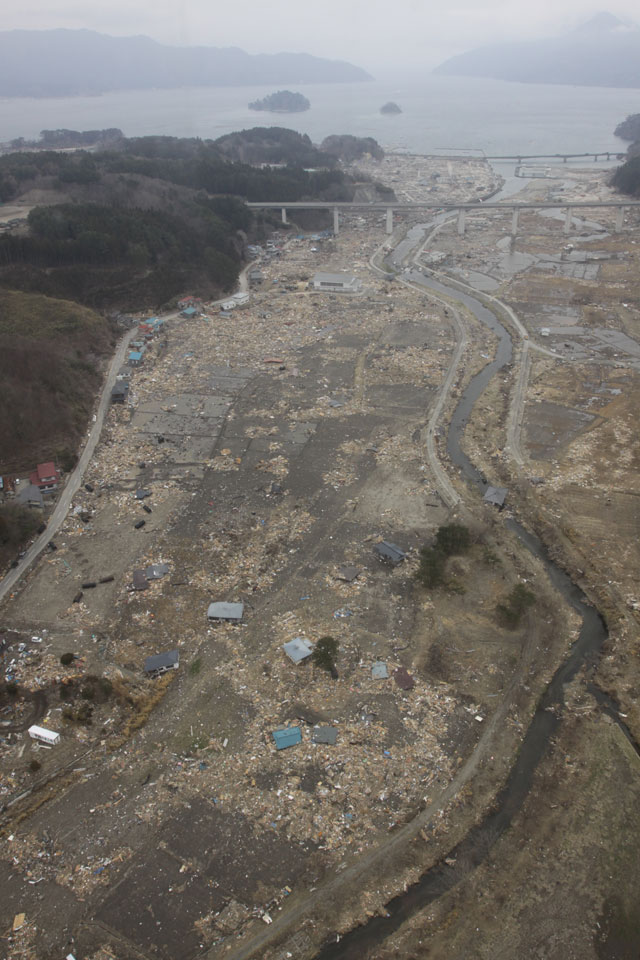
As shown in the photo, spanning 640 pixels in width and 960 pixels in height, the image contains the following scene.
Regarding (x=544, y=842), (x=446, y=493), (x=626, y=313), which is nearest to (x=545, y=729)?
(x=544, y=842)

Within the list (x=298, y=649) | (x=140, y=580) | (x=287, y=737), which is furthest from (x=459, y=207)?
(x=287, y=737)

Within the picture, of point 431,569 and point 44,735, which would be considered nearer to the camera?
point 44,735

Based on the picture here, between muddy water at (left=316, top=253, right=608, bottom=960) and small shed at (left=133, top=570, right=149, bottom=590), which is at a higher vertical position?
small shed at (left=133, top=570, right=149, bottom=590)

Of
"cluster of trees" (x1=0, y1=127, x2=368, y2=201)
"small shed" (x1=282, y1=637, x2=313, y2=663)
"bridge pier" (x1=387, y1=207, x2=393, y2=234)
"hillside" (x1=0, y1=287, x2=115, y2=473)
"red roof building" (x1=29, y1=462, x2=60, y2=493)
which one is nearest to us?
"small shed" (x1=282, y1=637, x2=313, y2=663)

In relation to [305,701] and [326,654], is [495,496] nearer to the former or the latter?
[326,654]

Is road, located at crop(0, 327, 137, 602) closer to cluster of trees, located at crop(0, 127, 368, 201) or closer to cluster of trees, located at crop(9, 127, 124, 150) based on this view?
cluster of trees, located at crop(0, 127, 368, 201)

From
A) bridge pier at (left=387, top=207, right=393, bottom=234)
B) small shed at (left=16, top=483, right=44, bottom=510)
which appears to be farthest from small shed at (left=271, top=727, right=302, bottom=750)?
bridge pier at (left=387, top=207, right=393, bottom=234)
